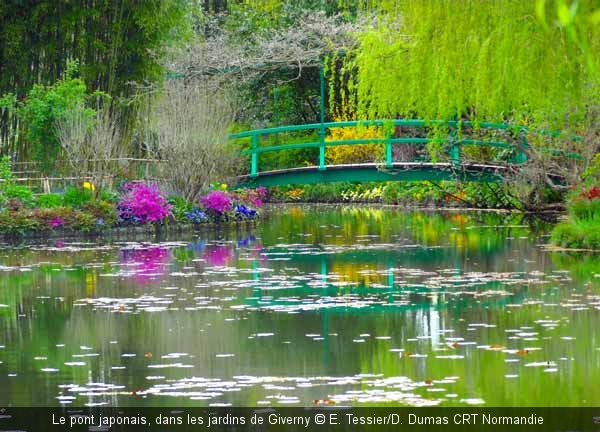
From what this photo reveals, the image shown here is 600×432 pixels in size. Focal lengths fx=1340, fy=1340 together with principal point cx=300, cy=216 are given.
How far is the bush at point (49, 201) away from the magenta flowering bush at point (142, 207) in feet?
3.72

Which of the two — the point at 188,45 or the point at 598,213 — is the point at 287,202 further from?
the point at 598,213


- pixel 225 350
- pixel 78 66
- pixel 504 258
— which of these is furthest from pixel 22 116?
pixel 225 350

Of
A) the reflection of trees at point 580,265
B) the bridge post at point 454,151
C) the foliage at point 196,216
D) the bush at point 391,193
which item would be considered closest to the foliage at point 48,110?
the foliage at point 196,216

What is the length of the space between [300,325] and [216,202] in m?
14.8

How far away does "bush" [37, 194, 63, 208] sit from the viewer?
2492 centimetres

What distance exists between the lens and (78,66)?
91.4 feet

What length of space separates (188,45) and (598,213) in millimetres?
15725

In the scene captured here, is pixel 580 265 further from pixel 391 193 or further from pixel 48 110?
pixel 391 193

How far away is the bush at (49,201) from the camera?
2492 centimetres

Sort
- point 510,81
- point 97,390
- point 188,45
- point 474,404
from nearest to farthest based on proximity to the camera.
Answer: point 474,404, point 97,390, point 510,81, point 188,45

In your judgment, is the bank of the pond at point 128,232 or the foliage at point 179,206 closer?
the bank of the pond at point 128,232

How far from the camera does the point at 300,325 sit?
12.6 metres

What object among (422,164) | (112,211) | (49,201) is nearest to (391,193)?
Answer: (422,164)

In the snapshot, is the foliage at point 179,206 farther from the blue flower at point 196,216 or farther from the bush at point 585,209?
the bush at point 585,209
